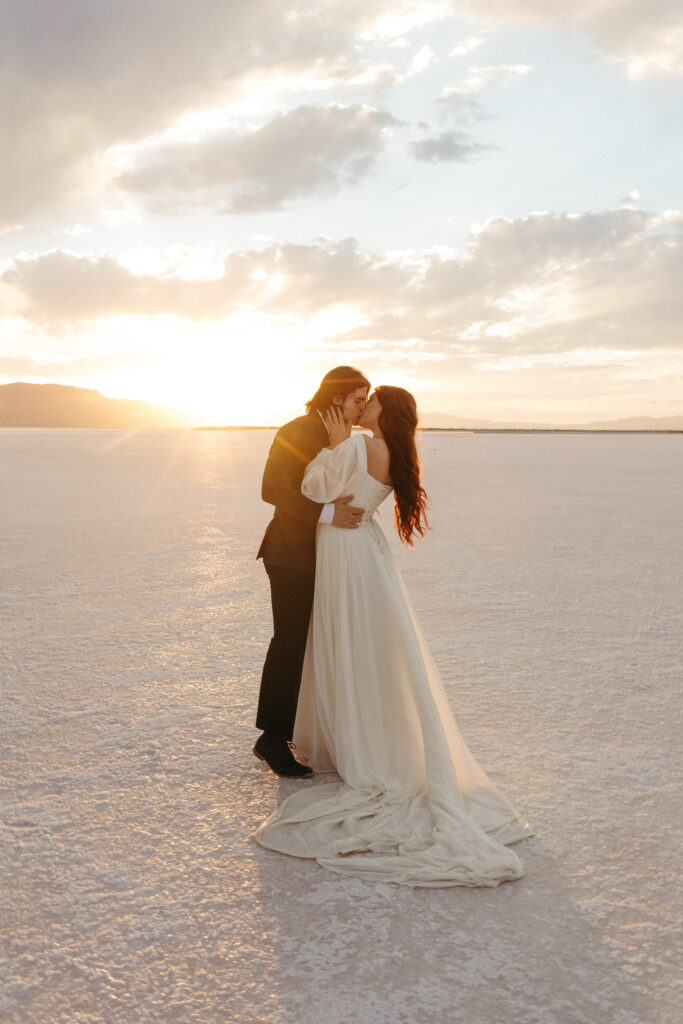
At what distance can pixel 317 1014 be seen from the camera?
2492 mm

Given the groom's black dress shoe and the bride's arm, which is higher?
the bride's arm

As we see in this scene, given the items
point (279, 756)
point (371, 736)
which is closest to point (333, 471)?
point (371, 736)

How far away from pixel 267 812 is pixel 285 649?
0.82 m

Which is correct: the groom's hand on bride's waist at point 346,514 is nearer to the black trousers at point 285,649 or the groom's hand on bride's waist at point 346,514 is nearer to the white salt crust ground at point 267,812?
the black trousers at point 285,649

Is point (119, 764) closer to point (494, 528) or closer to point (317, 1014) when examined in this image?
point (317, 1014)

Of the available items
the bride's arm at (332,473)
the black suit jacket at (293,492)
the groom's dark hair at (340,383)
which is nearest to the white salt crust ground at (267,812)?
the black suit jacket at (293,492)

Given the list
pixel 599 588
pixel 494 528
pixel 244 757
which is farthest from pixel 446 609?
pixel 494 528

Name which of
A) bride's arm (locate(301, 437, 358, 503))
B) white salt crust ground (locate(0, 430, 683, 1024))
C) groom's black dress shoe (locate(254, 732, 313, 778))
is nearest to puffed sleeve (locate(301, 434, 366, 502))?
bride's arm (locate(301, 437, 358, 503))

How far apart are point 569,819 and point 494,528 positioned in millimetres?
10257

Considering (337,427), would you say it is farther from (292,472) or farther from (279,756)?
(279,756)

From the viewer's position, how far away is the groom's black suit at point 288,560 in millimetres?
4125

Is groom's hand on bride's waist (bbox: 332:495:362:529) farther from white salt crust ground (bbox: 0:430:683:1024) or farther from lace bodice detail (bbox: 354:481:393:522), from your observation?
white salt crust ground (bbox: 0:430:683:1024)

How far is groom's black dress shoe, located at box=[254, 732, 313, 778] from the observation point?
165 inches

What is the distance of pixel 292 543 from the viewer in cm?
422
